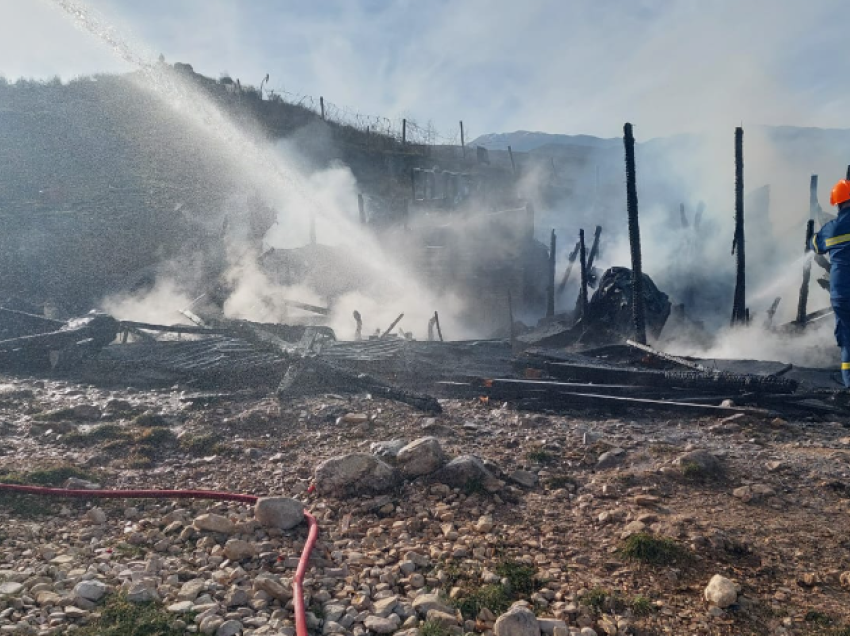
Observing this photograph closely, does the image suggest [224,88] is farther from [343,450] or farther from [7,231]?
[343,450]

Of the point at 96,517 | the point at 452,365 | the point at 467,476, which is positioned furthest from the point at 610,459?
the point at 452,365

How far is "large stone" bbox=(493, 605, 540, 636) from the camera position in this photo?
8.38 ft

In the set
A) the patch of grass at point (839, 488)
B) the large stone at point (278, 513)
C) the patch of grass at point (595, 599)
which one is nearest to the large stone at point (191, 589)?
the large stone at point (278, 513)

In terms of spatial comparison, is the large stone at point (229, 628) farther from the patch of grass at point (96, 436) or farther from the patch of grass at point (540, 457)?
the patch of grass at point (96, 436)

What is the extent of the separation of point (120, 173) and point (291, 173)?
722 cm

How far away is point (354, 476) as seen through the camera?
4285 millimetres

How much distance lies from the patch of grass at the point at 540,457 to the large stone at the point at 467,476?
0.84 m

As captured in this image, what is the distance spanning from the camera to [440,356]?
10.6 m

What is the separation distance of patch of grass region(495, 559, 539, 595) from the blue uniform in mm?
5466

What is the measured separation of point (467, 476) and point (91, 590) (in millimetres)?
2576

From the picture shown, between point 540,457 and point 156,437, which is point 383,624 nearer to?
point 540,457

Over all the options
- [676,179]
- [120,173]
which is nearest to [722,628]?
[120,173]

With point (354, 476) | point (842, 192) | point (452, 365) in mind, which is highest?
point (842, 192)

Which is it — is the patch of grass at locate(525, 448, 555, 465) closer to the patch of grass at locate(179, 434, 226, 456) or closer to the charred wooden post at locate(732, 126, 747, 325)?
the patch of grass at locate(179, 434, 226, 456)
